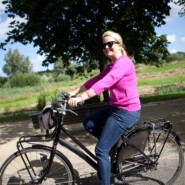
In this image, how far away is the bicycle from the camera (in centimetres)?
231

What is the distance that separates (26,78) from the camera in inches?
1307

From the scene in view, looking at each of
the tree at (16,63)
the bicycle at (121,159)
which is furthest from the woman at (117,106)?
the tree at (16,63)

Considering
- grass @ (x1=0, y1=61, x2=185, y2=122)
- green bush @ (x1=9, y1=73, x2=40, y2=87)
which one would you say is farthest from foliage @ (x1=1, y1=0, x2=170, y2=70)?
green bush @ (x1=9, y1=73, x2=40, y2=87)

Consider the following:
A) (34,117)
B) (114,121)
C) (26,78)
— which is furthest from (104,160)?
(26,78)

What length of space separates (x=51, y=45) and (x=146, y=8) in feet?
11.7

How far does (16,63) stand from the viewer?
79.2 m

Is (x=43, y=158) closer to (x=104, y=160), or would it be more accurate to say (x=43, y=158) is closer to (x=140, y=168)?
(x=104, y=160)

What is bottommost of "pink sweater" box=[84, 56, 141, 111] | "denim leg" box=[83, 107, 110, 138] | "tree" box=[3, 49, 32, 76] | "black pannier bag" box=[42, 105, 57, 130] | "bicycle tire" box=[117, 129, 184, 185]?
"bicycle tire" box=[117, 129, 184, 185]

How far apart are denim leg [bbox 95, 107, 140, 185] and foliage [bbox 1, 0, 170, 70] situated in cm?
479

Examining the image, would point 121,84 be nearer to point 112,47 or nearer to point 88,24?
point 112,47

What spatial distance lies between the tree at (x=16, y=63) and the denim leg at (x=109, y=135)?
8057cm

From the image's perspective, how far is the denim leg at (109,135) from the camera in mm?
2262

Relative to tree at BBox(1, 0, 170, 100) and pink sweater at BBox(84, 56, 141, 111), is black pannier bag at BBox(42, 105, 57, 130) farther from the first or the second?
tree at BBox(1, 0, 170, 100)

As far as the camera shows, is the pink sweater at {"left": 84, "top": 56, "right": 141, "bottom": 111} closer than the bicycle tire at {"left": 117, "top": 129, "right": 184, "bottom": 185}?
Yes
